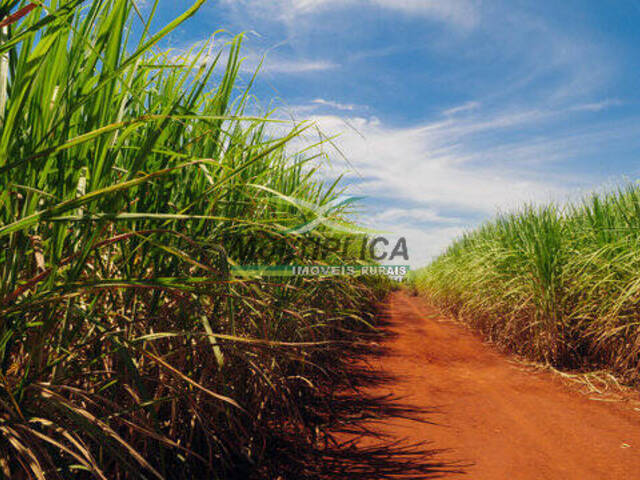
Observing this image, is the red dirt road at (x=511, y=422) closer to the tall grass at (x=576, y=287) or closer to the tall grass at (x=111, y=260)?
the tall grass at (x=576, y=287)

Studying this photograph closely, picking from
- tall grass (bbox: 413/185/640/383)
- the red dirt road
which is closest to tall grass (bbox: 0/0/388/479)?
the red dirt road

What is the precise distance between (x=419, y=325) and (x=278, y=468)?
5.18 meters

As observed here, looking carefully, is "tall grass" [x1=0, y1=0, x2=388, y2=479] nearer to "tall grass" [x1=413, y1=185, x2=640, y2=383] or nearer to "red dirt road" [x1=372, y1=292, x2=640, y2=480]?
"red dirt road" [x1=372, y1=292, x2=640, y2=480]

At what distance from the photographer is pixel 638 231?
3699 millimetres

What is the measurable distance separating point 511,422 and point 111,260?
2360 millimetres

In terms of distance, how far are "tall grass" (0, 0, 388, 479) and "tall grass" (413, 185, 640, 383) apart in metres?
3.07

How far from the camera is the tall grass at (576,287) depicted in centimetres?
346

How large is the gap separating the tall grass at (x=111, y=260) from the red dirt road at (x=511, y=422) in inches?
40.1

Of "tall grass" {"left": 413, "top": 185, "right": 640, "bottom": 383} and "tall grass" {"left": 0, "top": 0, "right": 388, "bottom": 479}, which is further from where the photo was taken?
"tall grass" {"left": 413, "top": 185, "right": 640, "bottom": 383}

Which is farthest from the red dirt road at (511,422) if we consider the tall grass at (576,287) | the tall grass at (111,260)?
the tall grass at (111,260)

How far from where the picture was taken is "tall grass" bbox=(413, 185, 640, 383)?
346cm

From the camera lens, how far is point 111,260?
1.21 metres

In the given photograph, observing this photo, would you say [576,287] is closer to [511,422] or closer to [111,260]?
[511,422]

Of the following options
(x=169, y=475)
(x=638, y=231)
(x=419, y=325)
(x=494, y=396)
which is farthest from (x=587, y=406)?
(x=419, y=325)
